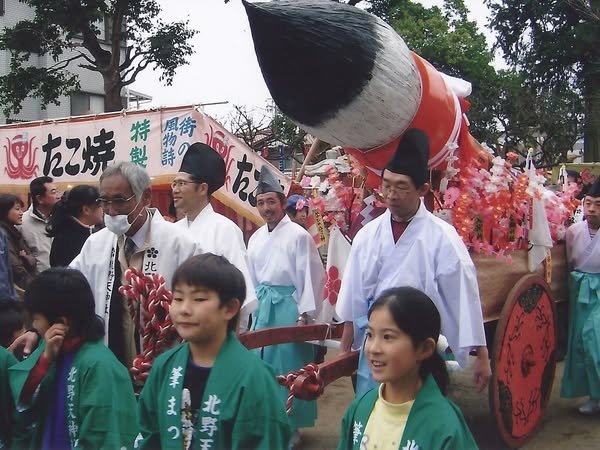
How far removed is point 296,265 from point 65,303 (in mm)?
2471

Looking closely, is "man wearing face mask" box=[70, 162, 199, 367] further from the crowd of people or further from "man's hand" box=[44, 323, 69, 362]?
"man's hand" box=[44, 323, 69, 362]

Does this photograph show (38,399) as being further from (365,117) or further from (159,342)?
(365,117)

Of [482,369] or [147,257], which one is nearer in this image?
[147,257]

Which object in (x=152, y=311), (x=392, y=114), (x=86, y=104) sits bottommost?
→ (x=152, y=311)

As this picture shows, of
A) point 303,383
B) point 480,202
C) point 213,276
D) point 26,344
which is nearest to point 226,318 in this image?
point 213,276

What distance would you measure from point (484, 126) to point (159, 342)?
17458 millimetres

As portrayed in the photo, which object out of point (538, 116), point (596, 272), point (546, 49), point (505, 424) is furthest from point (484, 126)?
point (505, 424)

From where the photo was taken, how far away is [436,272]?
324cm

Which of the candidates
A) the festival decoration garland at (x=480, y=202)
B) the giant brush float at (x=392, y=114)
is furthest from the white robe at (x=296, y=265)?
the giant brush float at (x=392, y=114)

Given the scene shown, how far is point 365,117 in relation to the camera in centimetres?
325

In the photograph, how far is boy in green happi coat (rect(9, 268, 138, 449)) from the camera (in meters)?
2.21

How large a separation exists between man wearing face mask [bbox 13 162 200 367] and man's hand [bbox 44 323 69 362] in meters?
0.70

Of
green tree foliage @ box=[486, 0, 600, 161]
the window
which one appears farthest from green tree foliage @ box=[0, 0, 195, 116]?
green tree foliage @ box=[486, 0, 600, 161]

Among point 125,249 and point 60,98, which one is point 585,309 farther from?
point 60,98
